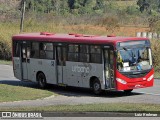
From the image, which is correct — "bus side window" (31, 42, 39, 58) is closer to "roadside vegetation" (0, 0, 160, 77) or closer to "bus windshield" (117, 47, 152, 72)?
"bus windshield" (117, 47, 152, 72)

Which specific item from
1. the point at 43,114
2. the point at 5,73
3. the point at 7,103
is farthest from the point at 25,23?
the point at 43,114

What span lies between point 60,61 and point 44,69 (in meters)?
1.46

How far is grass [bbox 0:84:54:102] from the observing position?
82.3 ft

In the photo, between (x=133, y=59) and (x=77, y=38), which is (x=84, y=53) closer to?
(x=77, y=38)

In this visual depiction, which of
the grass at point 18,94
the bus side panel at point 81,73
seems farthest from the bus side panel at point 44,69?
the grass at point 18,94

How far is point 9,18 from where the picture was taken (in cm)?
8238

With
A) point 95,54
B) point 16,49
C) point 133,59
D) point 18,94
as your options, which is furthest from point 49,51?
point 133,59

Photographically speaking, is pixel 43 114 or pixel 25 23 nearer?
pixel 43 114

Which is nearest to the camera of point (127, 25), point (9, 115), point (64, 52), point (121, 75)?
point (9, 115)

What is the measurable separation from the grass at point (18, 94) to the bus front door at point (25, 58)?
10.3 feet

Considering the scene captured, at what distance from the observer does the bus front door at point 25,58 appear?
102 feet

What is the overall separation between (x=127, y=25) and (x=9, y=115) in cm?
5763

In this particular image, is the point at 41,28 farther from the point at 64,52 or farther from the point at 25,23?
the point at 64,52

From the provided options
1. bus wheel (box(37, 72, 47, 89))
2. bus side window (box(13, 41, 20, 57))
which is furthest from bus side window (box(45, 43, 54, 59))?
bus side window (box(13, 41, 20, 57))
